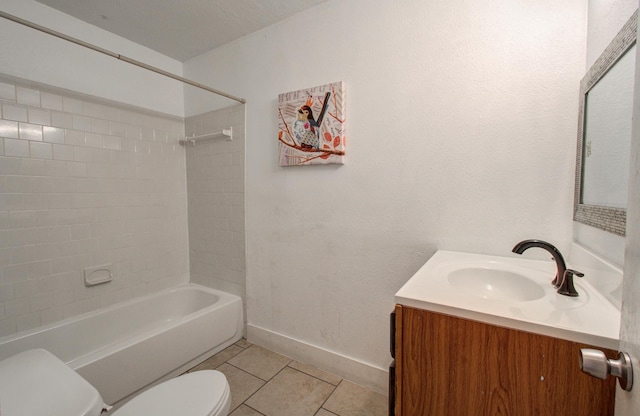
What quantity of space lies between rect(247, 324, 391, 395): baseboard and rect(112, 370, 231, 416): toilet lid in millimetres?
884

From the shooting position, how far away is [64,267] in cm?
191

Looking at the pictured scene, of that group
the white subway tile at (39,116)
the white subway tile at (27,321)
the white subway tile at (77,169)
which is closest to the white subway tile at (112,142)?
the white subway tile at (77,169)

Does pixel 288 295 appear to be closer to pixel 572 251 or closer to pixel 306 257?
pixel 306 257

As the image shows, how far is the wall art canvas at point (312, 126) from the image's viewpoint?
1.73 meters

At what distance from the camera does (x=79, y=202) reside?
6.50 feet

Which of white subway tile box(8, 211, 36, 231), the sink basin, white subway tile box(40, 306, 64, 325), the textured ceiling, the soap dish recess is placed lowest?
white subway tile box(40, 306, 64, 325)

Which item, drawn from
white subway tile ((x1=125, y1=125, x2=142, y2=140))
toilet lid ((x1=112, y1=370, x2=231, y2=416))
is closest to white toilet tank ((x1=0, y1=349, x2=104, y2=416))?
toilet lid ((x1=112, y1=370, x2=231, y2=416))

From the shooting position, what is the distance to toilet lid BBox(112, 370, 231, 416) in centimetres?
101

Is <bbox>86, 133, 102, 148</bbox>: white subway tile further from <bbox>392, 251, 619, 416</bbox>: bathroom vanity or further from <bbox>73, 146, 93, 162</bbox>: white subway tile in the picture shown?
<bbox>392, 251, 619, 416</bbox>: bathroom vanity

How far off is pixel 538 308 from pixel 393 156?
1.02 metres

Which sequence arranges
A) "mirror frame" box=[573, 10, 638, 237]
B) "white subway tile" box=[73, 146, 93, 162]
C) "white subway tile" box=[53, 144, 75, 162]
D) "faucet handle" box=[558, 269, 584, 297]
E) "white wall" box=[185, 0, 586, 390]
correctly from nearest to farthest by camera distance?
"mirror frame" box=[573, 10, 638, 237], "faucet handle" box=[558, 269, 584, 297], "white wall" box=[185, 0, 586, 390], "white subway tile" box=[53, 144, 75, 162], "white subway tile" box=[73, 146, 93, 162]

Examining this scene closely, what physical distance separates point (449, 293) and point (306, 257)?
119 centimetres

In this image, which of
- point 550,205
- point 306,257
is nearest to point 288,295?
point 306,257

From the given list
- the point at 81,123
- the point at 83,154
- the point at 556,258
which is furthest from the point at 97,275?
the point at 556,258
